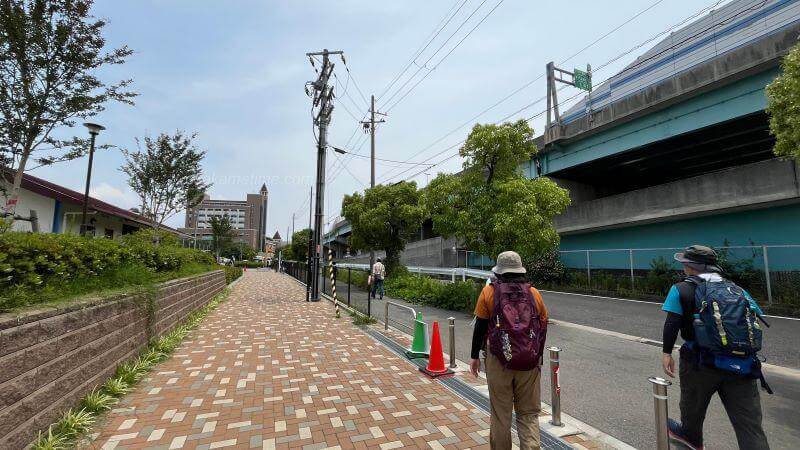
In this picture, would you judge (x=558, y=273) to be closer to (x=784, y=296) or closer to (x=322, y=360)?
(x=784, y=296)

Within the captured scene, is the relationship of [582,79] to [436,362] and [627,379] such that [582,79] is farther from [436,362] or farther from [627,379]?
[436,362]

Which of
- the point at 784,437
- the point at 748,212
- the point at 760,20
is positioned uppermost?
the point at 760,20

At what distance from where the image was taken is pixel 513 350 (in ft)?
8.61

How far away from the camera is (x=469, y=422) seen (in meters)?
3.74

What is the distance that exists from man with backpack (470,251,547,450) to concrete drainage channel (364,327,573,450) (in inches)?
30.9

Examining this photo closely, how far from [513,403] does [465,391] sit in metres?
1.88

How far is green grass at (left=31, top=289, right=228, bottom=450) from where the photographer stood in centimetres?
302

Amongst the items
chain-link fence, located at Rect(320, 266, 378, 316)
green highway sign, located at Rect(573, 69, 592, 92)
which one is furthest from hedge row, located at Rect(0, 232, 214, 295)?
green highway sign, located at Rect(573, 69, 592, 92)

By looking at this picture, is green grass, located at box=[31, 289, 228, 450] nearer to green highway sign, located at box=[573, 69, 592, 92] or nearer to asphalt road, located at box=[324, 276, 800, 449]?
asphalt road, located at box=[324, 276, 800, 449]

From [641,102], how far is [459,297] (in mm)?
11263

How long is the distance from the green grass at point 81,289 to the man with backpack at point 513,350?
3917mm

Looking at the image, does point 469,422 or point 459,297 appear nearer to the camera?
point 469,422

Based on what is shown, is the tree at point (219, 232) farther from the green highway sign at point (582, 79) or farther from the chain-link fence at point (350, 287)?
the green highway sign at point (582, 79)

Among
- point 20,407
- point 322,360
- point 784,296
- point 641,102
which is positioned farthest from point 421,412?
point 641,102
